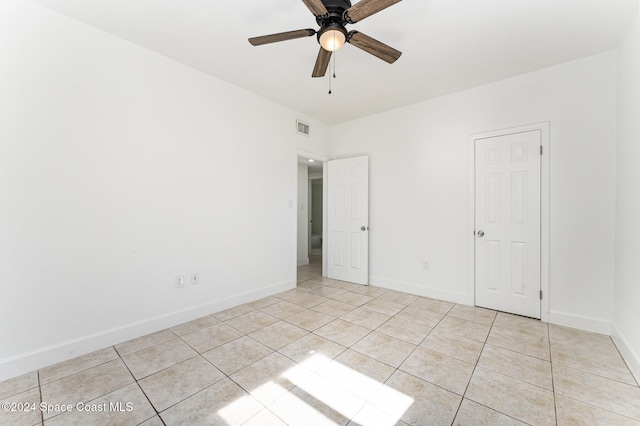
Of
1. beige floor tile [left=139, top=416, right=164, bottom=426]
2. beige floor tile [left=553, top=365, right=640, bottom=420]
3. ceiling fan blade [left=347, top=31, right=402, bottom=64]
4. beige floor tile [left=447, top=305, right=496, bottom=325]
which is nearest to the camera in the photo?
beige floor tile [left=139, top=416, right=164, bottom=426]

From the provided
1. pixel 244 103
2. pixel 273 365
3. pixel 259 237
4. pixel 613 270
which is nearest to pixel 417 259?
pixel 613 270

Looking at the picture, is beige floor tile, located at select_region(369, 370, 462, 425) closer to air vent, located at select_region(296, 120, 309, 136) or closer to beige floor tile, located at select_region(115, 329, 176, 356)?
beige floor tile, located at select_region(115, 329, 176, 356)

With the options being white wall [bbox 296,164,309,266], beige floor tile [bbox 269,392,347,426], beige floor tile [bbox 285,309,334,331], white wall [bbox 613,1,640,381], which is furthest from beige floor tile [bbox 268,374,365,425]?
white wall [bbox 296,164,309,266]

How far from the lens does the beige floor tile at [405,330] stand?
98.7 inches

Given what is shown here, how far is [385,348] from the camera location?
2.32 meters

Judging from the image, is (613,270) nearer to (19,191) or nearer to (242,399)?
(242,399)

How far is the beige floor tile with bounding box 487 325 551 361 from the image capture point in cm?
226

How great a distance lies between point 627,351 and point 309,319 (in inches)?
107

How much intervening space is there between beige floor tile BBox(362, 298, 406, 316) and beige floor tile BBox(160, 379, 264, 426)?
1.89 meters

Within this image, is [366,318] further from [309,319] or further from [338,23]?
[338,23]

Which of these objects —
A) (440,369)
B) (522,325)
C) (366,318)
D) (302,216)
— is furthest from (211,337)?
(302,216)

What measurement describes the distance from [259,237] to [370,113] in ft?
8.59

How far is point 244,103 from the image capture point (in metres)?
3.43

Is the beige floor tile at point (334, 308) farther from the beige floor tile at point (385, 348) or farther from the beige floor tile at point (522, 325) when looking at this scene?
the beige floor tile at point (522, 325)
